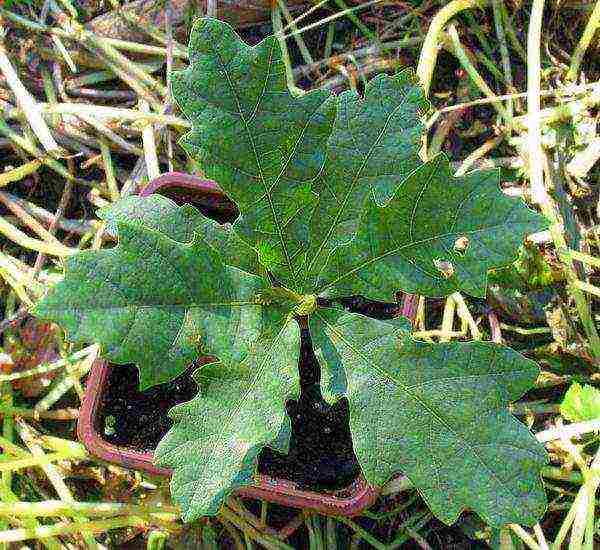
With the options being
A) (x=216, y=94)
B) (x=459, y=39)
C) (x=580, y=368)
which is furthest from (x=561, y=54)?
(x=216, y=94)

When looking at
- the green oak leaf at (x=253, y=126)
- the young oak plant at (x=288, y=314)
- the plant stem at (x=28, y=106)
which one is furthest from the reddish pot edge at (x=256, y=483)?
the plant stem at (x=28, y=106)

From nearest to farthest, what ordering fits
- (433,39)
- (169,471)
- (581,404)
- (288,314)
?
(288,314) → (169,471) → (581,404) → (433,39)

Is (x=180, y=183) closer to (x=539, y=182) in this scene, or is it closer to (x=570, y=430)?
(x=539, y=182)

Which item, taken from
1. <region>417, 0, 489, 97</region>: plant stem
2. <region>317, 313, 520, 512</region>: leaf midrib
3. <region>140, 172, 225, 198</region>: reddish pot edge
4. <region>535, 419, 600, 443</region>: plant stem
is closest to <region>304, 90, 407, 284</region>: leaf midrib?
<region>317, 313, 520, 512</region>: leaf midrib

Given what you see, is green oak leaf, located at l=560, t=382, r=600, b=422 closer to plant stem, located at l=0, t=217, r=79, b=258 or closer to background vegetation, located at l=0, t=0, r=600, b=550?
background vegetation, located at l=0, t=0, r=600, b=550

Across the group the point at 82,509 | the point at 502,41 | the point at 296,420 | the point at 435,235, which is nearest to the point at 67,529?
the point at 82,509

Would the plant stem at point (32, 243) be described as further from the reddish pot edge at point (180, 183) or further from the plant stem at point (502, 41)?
the plant stem at point (502, 41)

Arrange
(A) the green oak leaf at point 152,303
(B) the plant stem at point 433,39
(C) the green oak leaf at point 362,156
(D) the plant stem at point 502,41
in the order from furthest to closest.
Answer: (D) the plant stem at point 502,41 < (B) the plant stem at point 433,39 < (C) the green oak leaf at point 362,156 < (A) the green oak leaf at point 152,303

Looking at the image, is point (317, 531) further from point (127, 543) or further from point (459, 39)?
point (459, 39)
